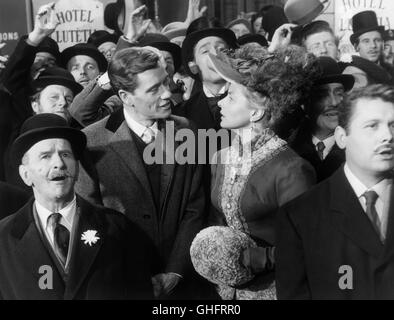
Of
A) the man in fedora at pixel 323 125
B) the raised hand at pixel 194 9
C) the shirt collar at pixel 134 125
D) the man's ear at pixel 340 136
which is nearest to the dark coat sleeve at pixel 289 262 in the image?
the man in fedora at pixel 323 125

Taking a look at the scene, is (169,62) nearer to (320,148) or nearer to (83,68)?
(83,68)

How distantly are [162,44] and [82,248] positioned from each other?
1.13 metres

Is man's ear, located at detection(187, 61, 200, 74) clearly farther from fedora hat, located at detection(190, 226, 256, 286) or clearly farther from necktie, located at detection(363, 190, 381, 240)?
necktie, located at detection(363, 190, 381, 240)

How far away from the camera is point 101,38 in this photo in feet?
12.3

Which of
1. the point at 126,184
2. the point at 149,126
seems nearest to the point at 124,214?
the point at 126,184

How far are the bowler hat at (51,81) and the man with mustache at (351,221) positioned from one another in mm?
1261

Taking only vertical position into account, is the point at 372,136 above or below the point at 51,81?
below

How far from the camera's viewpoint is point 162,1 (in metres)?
3.72

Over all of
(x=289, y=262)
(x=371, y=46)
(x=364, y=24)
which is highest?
(x=364, y=24)

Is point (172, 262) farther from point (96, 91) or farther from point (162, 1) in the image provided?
point (162, 1)

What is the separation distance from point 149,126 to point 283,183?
0.74m

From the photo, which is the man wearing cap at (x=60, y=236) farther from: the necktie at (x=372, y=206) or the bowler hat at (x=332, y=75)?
the bowler hat at (x=332, y=75)

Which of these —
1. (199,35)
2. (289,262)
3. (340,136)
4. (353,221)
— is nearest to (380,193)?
(353,221)
